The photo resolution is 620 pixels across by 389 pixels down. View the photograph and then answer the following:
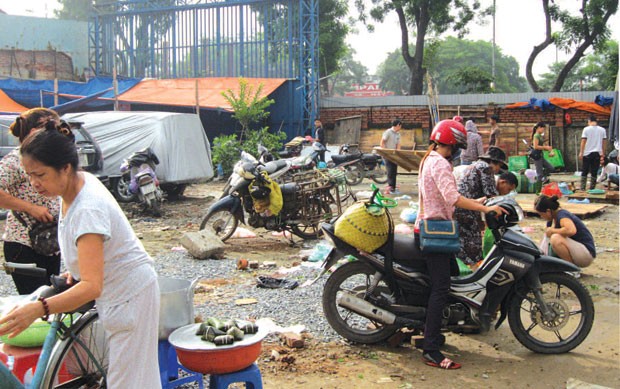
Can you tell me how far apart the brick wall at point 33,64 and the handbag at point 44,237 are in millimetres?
28134

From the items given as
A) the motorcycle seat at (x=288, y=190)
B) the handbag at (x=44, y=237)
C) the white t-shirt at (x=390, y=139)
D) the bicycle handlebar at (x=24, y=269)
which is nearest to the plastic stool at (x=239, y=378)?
the bicycle handlebar at (x=24, y=269)

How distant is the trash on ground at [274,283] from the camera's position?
6.41m

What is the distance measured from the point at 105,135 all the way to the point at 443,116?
12.2 metres

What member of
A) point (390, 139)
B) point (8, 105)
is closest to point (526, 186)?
point (390, 139)

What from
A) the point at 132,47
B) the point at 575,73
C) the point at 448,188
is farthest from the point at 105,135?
the point at 575,73

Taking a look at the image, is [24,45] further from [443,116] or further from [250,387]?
[250,387]

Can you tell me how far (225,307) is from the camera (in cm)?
580

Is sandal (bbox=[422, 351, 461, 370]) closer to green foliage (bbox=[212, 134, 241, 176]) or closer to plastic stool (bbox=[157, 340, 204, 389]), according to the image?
plastic stool (bbox=[157, 340, 204, 389])

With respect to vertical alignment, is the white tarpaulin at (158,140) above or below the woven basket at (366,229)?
above

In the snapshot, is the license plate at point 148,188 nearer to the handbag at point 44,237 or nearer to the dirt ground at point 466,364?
the dirt ground at point 466,364

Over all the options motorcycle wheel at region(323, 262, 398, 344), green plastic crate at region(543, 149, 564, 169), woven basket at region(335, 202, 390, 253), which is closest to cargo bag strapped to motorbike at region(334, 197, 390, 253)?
woven basket at region(335, 202, 390, 253)

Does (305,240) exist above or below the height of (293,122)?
below

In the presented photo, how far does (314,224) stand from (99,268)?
21.0ft

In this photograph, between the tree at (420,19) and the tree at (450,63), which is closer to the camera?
the tree at (420,19)
